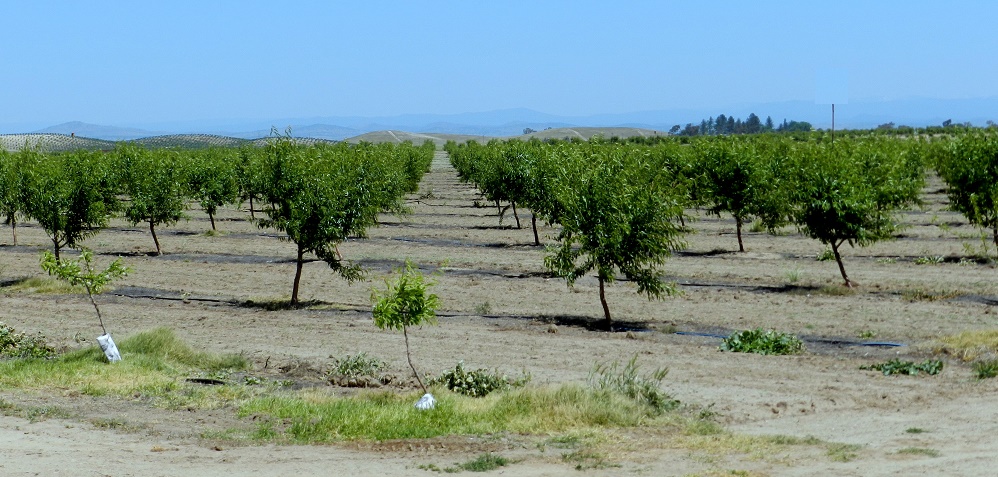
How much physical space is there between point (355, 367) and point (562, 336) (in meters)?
5.05

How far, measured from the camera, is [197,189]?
41938 mm

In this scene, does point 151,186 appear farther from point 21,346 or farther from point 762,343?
point 762,343

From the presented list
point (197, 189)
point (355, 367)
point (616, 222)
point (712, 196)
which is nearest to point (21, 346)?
point (355, 367)

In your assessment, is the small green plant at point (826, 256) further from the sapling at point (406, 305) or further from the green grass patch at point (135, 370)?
the green grass patch at point (135, 370)

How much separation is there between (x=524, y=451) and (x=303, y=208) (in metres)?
12.8

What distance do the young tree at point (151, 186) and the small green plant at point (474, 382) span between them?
21.4 metres

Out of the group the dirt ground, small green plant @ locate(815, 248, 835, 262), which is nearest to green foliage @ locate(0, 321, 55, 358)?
the dirt ground

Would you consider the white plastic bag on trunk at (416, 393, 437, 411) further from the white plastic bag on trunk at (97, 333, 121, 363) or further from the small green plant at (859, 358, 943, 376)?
the small green plant at (859, 358, 943, 376)

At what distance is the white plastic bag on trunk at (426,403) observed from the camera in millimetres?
12570

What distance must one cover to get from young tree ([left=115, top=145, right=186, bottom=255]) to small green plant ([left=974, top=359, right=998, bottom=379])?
2575 centimetres

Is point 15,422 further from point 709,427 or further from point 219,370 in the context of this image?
point 709,427

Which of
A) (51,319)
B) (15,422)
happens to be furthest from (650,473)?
(51,319)

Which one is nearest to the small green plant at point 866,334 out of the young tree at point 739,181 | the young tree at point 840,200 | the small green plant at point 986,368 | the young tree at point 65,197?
the small green plant at point 986,368

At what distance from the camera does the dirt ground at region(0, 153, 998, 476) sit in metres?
10.6
